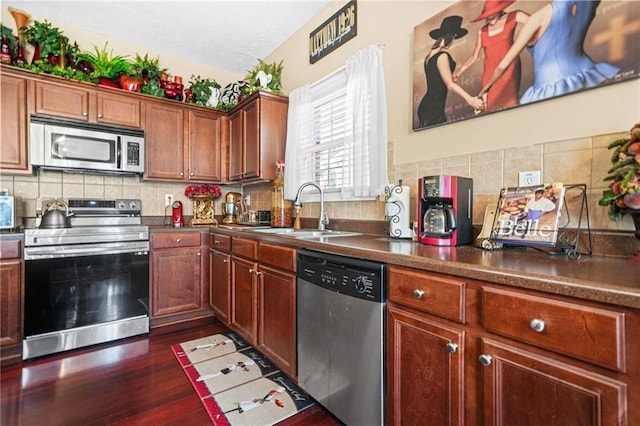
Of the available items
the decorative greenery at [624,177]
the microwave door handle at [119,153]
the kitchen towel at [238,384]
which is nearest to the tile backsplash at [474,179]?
the decorative greenery at [624,177]

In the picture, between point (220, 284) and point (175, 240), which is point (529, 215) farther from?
point (175, 240)

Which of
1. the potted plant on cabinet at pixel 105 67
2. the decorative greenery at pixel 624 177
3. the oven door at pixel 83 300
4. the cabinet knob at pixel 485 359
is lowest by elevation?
Answer: the oven door at pixel 83 300

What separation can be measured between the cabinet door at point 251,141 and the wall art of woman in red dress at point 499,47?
1923mm

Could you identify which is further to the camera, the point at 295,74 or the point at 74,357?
the point at 295,74

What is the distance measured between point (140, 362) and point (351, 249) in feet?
6.00

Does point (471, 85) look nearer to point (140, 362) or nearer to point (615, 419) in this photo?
point (615, 419)

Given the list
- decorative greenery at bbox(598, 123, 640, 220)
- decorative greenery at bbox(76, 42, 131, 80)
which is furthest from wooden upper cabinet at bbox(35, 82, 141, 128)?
decorative greenery at bbox(598, 123, 640, 220)

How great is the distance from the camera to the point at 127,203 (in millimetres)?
3012

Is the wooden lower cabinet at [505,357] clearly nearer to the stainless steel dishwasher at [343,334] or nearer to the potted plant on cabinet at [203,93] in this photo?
the stainless steel dishwasher at [343,334]

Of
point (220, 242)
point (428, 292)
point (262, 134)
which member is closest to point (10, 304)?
point (220, 242)

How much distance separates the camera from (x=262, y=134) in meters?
2.85

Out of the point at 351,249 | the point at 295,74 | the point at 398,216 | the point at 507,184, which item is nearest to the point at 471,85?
the point at 507,184

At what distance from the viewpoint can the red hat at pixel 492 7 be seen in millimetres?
1426

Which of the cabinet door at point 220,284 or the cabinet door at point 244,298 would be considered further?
the cabinet door at point 220,284
